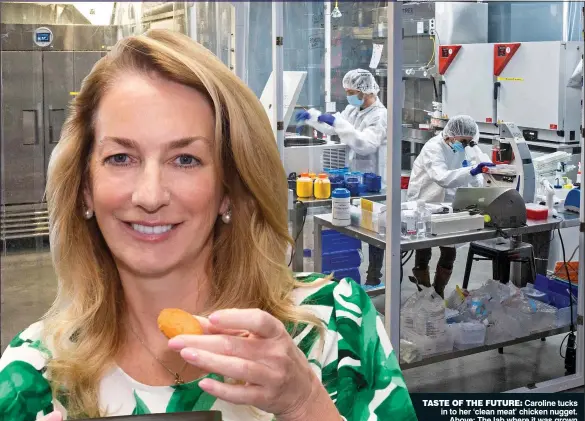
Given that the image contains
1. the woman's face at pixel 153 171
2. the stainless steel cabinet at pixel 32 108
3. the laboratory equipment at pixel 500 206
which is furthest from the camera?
the stainless steel cabinet at pixel 32 108

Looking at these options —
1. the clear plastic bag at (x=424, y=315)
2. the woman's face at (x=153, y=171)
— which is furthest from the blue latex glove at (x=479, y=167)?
the woman's face at (x=153, y=171)

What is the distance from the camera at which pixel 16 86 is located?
3.93 metres

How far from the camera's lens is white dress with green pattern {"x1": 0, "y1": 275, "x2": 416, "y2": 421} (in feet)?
3.44

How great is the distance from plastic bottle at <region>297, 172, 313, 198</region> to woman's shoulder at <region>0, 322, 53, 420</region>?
3200 mm

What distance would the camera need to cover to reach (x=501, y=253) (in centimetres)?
375

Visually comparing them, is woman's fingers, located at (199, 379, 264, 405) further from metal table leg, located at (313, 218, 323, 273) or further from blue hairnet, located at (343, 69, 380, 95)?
blue hairnet, located at (343, 69, 380, 95)

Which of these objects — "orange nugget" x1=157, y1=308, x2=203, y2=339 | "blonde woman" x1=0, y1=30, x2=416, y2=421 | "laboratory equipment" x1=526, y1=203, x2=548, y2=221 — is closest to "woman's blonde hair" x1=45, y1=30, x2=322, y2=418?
"blonde woman" x1=0, y1=30, x2=416, y2=421

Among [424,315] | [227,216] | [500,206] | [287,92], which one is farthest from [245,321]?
[287,92]

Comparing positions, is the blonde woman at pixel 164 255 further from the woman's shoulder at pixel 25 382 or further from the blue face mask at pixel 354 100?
the blue face mask at pixel 354 100

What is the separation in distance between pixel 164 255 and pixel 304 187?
3.25 m

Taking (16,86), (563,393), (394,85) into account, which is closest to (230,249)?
(394,85)

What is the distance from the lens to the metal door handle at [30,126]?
3984 millimetres

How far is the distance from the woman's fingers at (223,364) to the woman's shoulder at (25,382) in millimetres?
438

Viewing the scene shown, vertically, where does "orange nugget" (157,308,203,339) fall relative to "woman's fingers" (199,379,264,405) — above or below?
above
